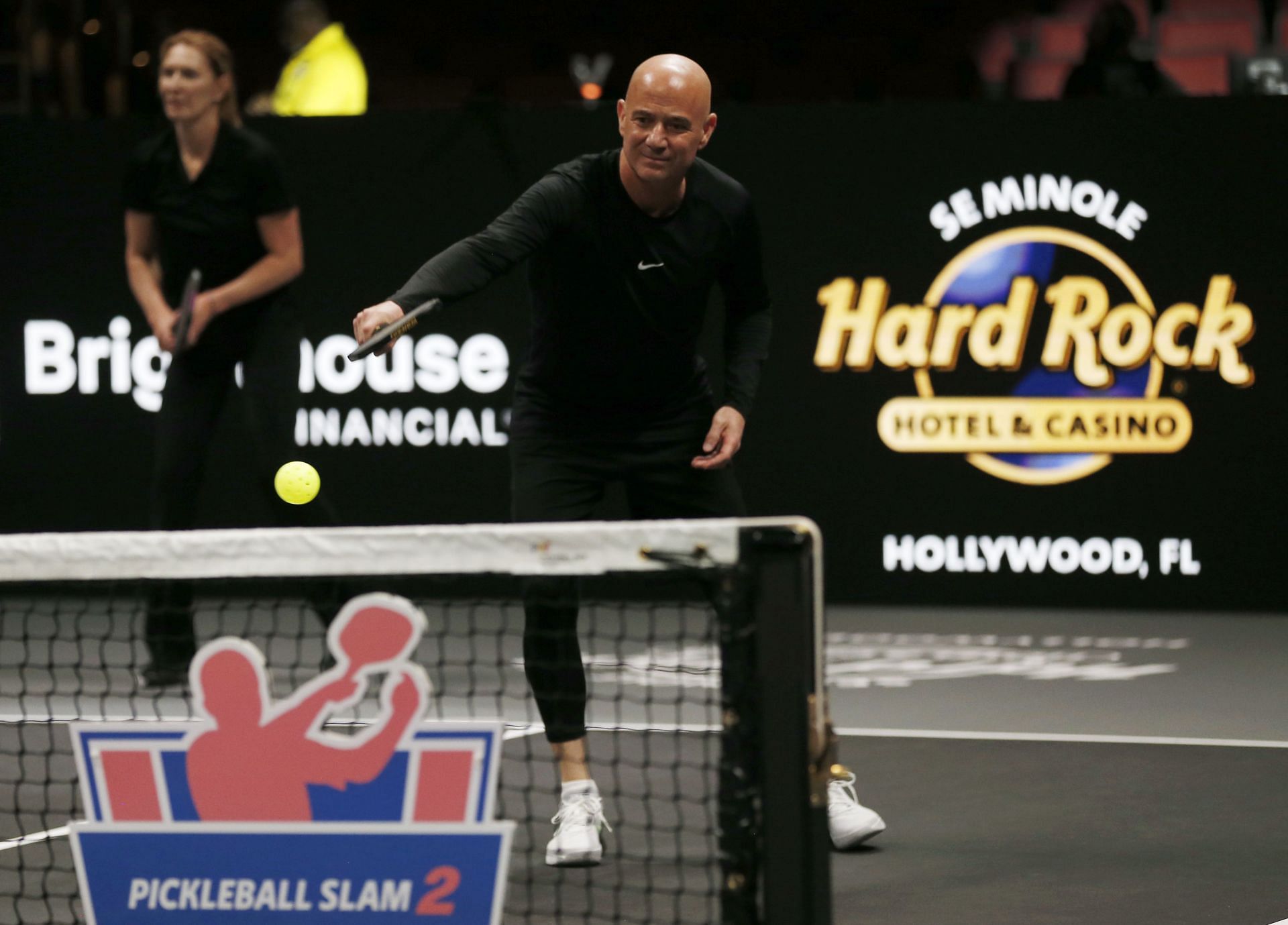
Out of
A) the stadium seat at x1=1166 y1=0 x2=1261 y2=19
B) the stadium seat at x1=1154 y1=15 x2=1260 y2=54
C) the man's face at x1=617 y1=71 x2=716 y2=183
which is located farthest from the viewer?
the stadium seat at x1=1166 y1=0 x2=1261 y2=19

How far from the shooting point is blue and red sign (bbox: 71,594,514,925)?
2.67 m

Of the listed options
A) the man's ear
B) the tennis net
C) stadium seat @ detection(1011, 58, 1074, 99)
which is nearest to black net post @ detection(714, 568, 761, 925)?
the tennis net

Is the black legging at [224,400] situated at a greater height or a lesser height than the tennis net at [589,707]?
greater

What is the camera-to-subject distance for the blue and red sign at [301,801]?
8.75ft

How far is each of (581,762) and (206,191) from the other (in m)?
2.66

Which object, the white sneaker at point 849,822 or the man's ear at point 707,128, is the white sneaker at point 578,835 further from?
the man's ear at point 707,128

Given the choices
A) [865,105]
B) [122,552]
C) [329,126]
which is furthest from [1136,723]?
[329,126]

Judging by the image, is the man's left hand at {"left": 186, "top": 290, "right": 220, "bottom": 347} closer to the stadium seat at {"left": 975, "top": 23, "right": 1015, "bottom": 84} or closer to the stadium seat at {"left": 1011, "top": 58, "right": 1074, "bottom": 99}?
the stadium seat at {"left": 1011, "top": 58, "right": 1074, "bottom": 99}

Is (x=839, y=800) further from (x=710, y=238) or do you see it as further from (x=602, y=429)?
(x=710, y=238)

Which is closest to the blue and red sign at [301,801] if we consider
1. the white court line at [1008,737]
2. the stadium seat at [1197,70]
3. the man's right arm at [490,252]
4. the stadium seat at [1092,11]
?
the man's right arm at [490,252]

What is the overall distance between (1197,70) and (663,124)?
637 centimetres

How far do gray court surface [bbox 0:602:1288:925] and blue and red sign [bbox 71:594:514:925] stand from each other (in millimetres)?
403

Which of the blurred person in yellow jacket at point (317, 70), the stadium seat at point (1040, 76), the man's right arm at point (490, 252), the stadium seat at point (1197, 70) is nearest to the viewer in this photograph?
the man's right arm at point (490, 252)

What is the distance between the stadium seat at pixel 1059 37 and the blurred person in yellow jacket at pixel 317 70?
4.00m
